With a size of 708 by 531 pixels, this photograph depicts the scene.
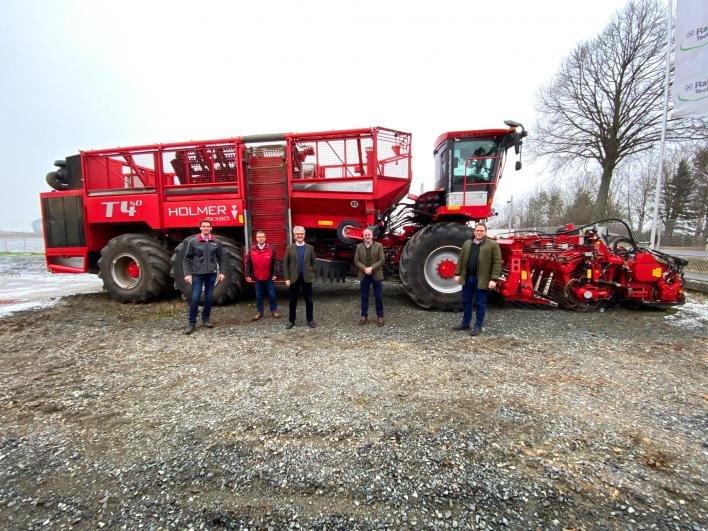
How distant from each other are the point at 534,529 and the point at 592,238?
523cm

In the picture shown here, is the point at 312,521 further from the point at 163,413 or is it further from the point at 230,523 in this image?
the point at 163,413

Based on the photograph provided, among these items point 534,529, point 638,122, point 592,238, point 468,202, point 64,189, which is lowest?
point 534,529

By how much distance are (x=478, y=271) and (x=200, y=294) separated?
3.73 m

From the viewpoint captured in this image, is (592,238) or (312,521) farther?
(592,238)

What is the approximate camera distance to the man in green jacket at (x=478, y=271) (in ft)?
14.4

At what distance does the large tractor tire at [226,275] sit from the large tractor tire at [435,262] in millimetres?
2806

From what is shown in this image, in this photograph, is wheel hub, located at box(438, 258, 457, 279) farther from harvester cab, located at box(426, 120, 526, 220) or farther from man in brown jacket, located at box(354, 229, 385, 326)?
man in brown jacket, located at box(354, 229, 385, 326)

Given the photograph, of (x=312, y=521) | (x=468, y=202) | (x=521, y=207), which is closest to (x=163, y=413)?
(x=312, y=521)

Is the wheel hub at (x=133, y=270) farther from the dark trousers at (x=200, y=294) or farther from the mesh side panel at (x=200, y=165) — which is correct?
the dark trousers at (x=200, y=294)

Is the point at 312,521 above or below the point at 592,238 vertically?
below

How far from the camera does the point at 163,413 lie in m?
2.65

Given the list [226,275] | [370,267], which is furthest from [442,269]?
[226,275]

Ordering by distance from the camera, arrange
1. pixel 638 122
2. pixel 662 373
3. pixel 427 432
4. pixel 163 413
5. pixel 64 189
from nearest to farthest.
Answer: pixel 427 432 → pixel 163 413 → pixel 662 373 → pixel 64 189 → pixel 638 122

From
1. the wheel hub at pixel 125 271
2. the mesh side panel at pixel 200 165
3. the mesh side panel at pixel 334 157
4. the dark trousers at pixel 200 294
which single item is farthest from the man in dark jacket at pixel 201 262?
the wheel hub at pixel 125 271
